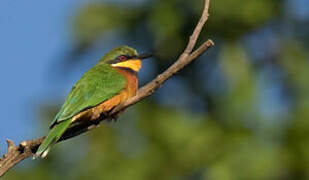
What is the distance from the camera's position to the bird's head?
14.9ft

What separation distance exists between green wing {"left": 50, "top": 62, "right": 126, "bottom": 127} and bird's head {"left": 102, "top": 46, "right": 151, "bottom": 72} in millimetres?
63

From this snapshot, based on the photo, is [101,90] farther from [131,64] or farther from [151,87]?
[151,87]

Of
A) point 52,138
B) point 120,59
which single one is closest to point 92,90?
point 120,59

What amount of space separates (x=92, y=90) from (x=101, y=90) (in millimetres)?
57

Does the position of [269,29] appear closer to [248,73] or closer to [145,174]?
[248,73]

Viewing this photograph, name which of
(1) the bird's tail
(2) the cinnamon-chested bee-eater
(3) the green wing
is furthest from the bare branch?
(3) the green wing

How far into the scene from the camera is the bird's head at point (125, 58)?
4527 mm

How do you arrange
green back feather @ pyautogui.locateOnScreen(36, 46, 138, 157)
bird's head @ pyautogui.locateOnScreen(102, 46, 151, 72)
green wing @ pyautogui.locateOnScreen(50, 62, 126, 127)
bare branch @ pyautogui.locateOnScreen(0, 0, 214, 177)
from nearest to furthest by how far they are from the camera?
bare branch @ pyautogui.locateOnScreen(0, 0, 214, 177)
green back feather @ pyautogui.locateOnScreen(36, 46, 138, 157)
green wing @ pyautogui.locateOnScreen(50, 62, 126, 127)
bird's head @ pyautogui.locateOnScreen(102, 46, 151, 72)

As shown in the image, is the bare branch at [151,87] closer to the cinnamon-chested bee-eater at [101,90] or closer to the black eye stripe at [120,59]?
the cinnamon-chested bee-eater at [101,90]

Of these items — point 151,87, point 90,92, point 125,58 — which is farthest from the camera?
point 125,58

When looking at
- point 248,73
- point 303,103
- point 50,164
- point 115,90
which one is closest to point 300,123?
point 303,103

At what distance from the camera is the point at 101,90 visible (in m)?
4.14

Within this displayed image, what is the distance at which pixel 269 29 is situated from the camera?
6301 millimetres

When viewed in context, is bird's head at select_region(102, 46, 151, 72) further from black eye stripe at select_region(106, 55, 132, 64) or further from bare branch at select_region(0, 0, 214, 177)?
bare branch at select_region(0, 0, 214, 177)
